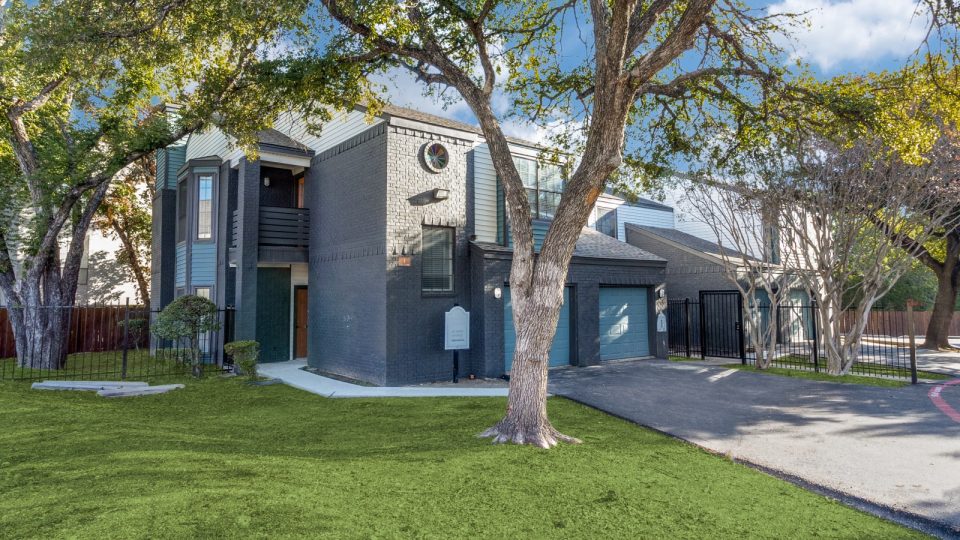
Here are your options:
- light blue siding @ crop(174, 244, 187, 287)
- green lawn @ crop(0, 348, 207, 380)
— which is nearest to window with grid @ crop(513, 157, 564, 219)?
green lawn @ crop(0, 348, 207, 380)

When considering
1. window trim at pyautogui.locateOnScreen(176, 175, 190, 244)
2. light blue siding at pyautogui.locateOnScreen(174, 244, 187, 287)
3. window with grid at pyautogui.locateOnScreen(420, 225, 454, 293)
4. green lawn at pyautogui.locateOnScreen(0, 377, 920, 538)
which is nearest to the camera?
green lawn at pyautogui.locateOnScreen(0, 377, 920, 538)

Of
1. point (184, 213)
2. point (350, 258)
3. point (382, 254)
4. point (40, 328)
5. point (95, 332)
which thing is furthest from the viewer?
point (95, 332)

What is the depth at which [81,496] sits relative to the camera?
14.4 ft

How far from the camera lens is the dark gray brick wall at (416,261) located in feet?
36.2

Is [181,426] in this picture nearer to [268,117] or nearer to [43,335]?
[268,117]

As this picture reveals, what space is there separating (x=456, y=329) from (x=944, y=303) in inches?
778

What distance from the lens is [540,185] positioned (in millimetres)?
14359

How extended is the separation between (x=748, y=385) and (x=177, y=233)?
54.6 ft

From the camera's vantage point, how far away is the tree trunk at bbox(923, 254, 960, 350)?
19.0 meters

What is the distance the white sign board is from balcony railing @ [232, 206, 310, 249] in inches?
209

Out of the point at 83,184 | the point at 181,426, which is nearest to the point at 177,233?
the point at 83,184

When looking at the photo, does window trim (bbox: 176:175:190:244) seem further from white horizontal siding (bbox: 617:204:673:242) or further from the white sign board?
white horizontal siding (bbox: 617:204:673:242)

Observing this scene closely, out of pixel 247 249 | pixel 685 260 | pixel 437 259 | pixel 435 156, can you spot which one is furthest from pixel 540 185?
pixel 685 260

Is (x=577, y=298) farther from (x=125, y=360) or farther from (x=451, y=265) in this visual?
(x=125, y=360)
